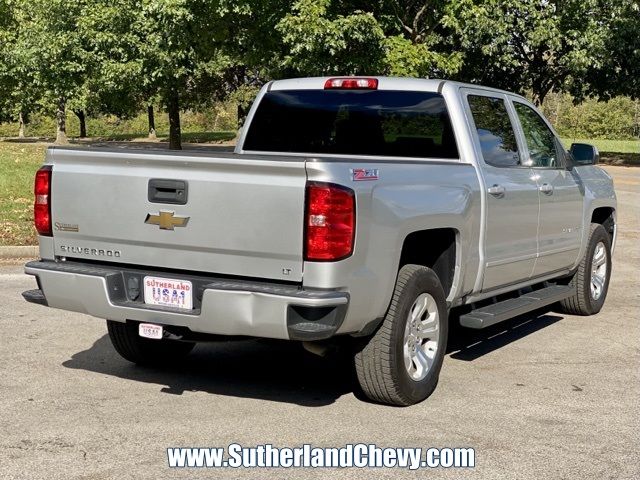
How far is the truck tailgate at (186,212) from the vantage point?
4793 mm

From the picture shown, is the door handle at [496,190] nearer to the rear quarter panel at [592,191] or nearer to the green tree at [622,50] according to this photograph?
the rear quarter panel at [592,191]

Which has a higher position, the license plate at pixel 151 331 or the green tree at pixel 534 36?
the green tree at pixel 534 36

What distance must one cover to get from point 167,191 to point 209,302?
2.23 ft

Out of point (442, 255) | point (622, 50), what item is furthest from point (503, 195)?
point (622, 50)

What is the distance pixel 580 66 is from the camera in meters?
31.6

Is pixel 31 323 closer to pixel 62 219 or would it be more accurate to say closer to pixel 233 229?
pixel 62 219

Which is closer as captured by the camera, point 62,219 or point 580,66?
point 62,219

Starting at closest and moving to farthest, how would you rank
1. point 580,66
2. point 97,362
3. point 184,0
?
point 97,362, point 184,0, point 580,66

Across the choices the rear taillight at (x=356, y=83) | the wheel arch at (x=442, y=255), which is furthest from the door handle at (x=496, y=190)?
the rear taillight at (x=356, y=83)

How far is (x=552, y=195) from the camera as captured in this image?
730cm

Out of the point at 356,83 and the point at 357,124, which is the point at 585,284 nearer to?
the point at 357,124

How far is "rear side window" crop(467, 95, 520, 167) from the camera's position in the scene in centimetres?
659

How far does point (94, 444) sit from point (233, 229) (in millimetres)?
1314

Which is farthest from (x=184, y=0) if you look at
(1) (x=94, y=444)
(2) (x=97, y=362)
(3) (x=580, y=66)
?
(1) (x=94, y=444)
